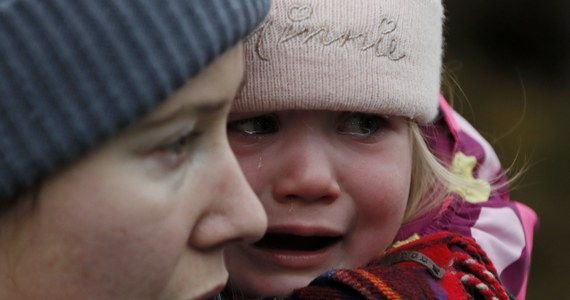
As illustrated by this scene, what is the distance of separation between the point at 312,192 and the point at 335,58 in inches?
6.9

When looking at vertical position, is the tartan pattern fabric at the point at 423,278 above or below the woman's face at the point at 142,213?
below

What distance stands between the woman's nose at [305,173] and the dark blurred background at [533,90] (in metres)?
2.52

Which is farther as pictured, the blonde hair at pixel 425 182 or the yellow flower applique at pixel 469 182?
the yellow flower applique at pixel 469 182

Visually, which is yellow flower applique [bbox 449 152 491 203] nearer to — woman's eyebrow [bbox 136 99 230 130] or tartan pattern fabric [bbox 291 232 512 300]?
tartan pattern fabric [bbox 291 232 512 300]

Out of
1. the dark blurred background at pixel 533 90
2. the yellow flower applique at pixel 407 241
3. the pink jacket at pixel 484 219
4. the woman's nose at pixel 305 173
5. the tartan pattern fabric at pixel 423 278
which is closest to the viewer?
the tartan pattern fabric at pixel 423 278

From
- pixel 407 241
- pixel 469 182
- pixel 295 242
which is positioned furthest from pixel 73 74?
pixel 469 182

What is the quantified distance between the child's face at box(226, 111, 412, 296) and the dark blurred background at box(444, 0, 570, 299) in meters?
2.42

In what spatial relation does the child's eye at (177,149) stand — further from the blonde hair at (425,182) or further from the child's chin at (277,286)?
the blonde hair at (425,182)

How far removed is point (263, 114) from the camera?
1407mm

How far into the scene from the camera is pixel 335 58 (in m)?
1.39

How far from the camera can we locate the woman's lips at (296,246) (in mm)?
1417

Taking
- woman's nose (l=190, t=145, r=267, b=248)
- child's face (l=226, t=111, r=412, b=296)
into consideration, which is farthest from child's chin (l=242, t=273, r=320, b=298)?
woman's nose (l=190, t=145, r=267, b=248)

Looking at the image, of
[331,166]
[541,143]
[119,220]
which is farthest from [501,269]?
[541,143]

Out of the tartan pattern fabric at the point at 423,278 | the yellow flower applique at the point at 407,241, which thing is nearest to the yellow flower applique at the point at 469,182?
the yellow flower applique at the point at 407,241
